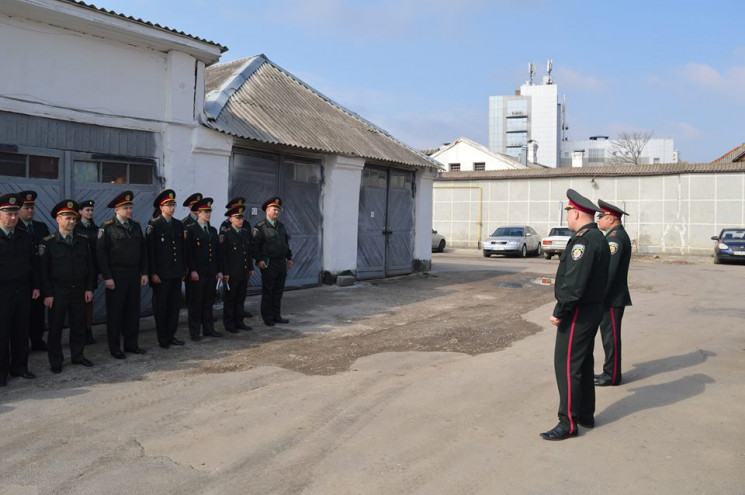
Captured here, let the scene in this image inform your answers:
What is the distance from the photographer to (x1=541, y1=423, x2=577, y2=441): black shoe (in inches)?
183

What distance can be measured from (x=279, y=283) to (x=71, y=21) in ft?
15.9

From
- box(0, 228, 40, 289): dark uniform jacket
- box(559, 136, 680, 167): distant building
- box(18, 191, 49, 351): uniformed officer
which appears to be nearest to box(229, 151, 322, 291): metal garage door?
box(18, 191, 49, 351): uniformed officer

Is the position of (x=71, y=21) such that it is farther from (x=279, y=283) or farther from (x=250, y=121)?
(x=279, y=283)

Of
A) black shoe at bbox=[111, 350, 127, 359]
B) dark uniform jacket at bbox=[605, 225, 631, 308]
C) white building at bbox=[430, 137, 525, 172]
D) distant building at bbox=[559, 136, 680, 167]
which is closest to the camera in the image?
dark uniform jacket at bbox=[605, 225, 631, 308]

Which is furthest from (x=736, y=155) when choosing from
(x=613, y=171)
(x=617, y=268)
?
(x=617, y=268)

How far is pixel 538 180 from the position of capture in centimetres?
3084

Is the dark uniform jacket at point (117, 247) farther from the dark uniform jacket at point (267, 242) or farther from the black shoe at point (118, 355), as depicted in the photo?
the dark uniform jacket at point (267, 242)

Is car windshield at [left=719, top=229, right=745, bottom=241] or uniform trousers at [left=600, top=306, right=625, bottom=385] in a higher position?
car windshield at [left=719, top=229, right=745, bottom=241]

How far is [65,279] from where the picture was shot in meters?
6.55

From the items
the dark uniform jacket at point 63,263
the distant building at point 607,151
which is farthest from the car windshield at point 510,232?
the distant building at point 607,151

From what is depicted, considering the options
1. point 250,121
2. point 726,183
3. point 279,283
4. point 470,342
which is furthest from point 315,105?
point 726,183

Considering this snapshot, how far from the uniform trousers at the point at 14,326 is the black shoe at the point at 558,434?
5.25 meters

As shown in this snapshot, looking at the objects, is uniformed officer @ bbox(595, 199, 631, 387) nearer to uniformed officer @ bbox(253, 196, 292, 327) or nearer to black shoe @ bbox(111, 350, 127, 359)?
uniformed officer @ bbox(253, 196, 292, 327)

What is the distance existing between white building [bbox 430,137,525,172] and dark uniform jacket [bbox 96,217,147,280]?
130 feet
